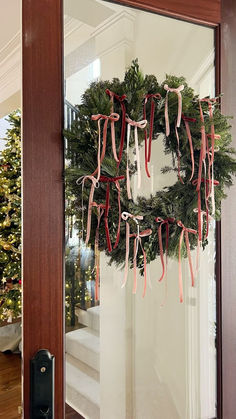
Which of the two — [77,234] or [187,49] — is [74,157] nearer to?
[77,234]

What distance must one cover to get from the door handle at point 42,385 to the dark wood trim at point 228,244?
572mm

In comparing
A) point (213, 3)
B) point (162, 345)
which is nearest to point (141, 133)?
point (213, 3)

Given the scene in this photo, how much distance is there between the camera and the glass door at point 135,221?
3.00 ft

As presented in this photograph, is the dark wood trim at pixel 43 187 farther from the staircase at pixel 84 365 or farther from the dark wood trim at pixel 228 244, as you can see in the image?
the dark wood trim at pixel 228 244

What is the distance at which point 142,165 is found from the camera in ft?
3.30

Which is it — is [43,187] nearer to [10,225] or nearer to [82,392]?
[82,392]

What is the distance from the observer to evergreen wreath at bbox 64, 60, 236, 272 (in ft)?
2.95

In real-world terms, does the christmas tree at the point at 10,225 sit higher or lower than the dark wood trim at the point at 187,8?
lower

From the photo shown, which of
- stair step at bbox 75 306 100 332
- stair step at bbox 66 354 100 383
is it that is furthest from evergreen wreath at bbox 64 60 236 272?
stair step at bbox 66 354 100 383

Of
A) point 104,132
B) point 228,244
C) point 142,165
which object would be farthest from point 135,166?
point 228,244

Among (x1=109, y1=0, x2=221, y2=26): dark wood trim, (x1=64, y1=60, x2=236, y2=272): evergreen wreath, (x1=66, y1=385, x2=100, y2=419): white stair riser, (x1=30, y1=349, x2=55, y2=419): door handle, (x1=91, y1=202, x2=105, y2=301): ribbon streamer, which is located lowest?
(x1=66, y1=385, x2=100, y2=419): white stair riser

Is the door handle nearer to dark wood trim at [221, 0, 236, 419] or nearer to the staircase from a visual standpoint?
the staircase

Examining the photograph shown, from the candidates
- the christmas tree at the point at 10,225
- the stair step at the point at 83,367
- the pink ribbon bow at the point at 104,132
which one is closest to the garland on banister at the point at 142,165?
the pink ribbon bow at the point at 104,132

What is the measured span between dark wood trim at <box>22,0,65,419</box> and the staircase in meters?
0.03
